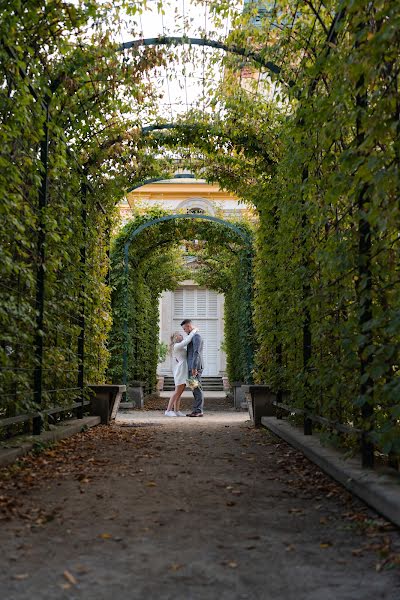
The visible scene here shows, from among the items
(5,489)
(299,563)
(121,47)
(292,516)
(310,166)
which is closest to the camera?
(299,563)

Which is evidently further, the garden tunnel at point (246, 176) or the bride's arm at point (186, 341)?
the bride's arm at point (186, 341)

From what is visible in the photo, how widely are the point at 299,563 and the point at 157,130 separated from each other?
9.02 metres

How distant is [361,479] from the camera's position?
3.96m

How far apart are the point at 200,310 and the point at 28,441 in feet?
82.3

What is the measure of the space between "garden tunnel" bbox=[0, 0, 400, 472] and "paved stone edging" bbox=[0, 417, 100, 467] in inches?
9.1

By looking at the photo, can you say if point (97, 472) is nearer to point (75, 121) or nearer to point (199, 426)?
point (75, 121)

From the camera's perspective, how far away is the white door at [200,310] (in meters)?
30.4

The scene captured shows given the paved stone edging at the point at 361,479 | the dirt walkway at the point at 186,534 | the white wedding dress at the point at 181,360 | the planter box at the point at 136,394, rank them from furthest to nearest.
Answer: the planter box at the point at 136,394 → the white wedding dress at the point at 181,360 → the paved stone edging at the point at 361,479 → the dirt walkway at the point at 186,534

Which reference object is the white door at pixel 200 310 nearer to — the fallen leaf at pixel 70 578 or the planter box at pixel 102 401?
the planter box at pixel 102 401

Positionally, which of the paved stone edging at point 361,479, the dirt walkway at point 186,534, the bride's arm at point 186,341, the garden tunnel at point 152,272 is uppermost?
the garden tunnel at point 152,272

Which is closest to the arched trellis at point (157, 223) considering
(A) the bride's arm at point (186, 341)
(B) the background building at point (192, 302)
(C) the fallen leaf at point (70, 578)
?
(A) the bride's arm at point (186, 341)

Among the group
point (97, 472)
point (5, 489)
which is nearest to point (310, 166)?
point (97, 472)

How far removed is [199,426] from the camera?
10133mm

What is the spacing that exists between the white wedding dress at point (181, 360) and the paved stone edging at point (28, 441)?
17.4 feet
